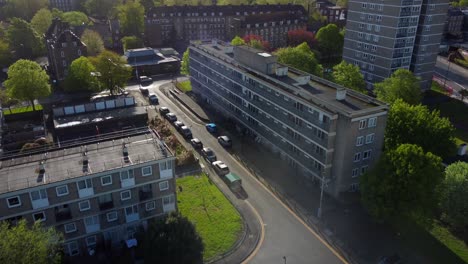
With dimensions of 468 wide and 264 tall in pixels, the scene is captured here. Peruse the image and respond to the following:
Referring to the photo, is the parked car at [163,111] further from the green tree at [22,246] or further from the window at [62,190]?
the green tree at [22,246]

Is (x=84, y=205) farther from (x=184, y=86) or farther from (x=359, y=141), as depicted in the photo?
(x=184, y=86)

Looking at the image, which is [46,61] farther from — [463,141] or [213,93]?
[463,141]

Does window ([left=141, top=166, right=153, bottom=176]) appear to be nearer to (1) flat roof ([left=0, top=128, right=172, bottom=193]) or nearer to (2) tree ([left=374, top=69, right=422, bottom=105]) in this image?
(1) flat roof ([left=0, top=128, right=172, bottom=193])

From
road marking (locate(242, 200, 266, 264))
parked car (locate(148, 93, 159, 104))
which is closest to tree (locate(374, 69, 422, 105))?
road marking (locate(242, 200, 266, 264))

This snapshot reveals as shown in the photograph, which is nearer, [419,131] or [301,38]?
[419,131]

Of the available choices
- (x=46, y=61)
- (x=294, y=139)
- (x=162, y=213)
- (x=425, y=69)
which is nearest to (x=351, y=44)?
(x=425, y=69)

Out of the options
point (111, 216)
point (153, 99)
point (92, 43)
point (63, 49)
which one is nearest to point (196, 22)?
→ point (92, 43)

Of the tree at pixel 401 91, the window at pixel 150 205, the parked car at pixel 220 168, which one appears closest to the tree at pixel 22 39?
the parked car at pixel 220 168
